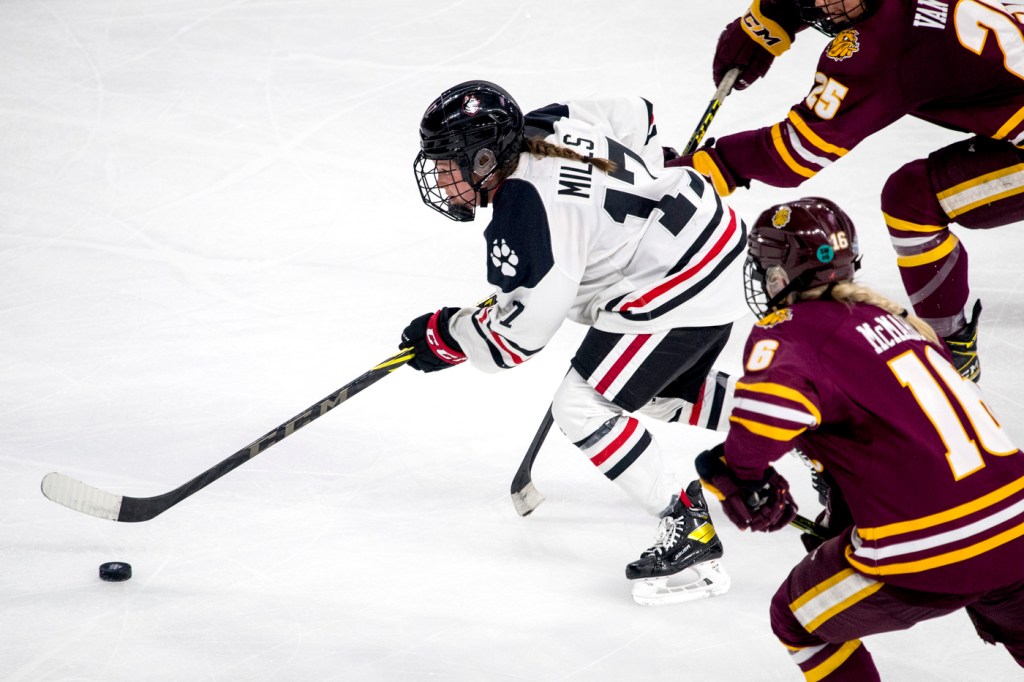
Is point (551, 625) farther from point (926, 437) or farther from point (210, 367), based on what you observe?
point (210, 367)

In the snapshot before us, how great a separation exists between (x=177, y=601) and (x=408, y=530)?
66 centimetres

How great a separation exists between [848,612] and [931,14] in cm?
180

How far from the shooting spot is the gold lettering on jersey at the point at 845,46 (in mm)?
2959

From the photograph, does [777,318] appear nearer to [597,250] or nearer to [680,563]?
[597,250]

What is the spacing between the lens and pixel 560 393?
2.69 meters

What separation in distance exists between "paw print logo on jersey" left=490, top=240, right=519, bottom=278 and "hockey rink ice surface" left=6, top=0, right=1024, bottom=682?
0.87m

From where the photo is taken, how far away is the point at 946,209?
3195mm

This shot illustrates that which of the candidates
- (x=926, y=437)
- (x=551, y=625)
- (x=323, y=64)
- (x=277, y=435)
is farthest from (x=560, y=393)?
(x=323, y=64)

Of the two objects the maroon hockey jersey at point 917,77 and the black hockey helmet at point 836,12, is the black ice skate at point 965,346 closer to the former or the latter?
the maroon hockey jersey at point 917,77

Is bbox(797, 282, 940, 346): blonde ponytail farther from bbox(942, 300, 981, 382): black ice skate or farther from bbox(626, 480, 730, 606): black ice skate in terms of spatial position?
bbox(942, 300, 981, 382): black ice skate

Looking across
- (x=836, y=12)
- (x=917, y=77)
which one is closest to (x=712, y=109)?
(x=836, y=12)

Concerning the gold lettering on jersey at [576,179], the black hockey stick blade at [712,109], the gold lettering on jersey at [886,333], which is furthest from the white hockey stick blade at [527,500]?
the gold lettering on jersey at [886,333]

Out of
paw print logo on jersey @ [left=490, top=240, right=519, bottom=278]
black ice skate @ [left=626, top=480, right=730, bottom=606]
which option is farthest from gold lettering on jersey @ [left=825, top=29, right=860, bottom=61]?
black ice skate @ [left=626, top=480, right=730, bottom=606]

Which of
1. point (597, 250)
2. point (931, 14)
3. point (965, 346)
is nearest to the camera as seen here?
point (597, 250)
